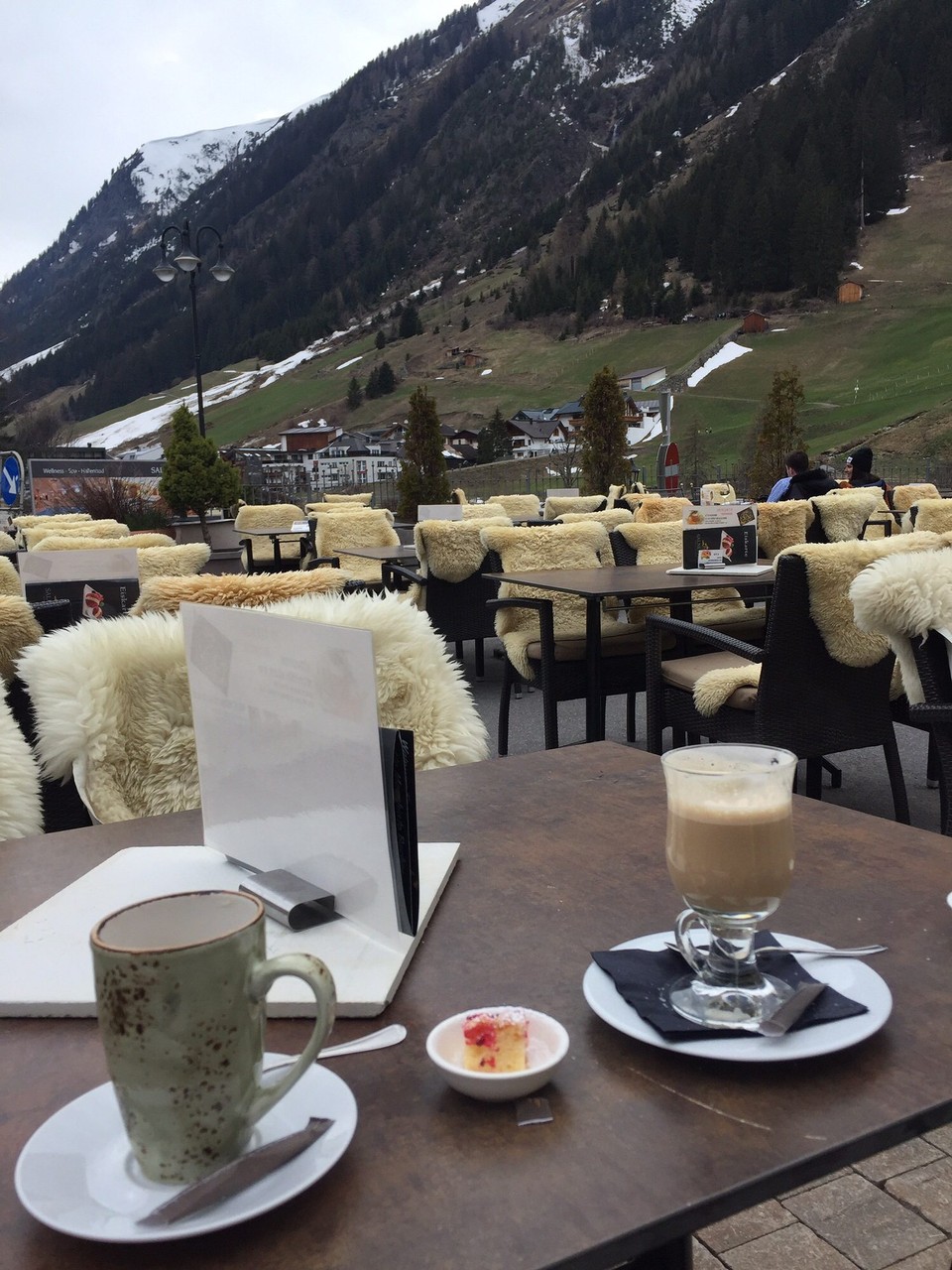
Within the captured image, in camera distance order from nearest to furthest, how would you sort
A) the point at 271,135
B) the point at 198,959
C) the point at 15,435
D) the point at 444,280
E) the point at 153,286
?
the point at 198,959, the point at 15,435, the point at 444,280, the point at 153,286, the point at 271,135

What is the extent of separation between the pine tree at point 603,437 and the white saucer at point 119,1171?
16802 millimetres

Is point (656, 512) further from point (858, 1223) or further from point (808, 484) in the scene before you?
point (858, 1223)

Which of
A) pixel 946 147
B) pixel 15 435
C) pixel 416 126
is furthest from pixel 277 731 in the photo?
pixel 416 126

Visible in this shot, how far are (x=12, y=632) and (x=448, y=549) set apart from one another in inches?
156

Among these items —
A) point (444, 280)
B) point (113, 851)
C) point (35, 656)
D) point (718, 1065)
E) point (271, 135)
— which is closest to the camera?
point (718, 1065)

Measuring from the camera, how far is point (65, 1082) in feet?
2.21

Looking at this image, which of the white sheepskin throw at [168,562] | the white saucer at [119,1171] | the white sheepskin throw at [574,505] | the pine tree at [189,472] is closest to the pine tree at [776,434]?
the white sheepskin throw at [574,505]

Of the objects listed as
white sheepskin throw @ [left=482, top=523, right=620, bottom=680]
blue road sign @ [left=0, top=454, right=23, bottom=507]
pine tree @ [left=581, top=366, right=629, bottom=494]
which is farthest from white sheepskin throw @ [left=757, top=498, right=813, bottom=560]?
pine tree @ [left=581, top=366, right=629, bottom=494]

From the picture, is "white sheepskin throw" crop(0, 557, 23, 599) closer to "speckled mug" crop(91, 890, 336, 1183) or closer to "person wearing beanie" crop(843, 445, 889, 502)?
"speckled mug" crop(91, 890, 336, 1183)

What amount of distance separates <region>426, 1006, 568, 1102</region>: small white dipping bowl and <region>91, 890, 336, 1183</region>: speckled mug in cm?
11

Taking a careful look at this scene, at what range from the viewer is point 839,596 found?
2.96 metres

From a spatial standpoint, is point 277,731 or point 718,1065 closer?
point 718,1065

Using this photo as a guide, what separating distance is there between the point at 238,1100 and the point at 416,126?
610 feet

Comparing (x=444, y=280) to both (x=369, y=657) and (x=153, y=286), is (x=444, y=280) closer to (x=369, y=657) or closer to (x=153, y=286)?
(x=153, y=286)
